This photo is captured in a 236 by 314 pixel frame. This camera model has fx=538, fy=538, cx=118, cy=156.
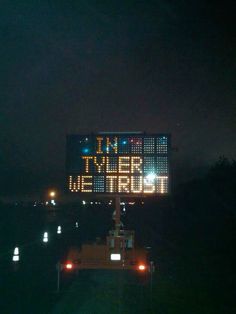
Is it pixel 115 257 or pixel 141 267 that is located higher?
pixel 115 257

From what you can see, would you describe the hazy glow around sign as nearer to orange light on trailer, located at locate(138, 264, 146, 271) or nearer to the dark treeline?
orange light on trailer, located at locate(138, 264, 146, 271)

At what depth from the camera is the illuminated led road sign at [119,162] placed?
15.4m

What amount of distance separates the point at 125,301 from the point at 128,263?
6.40 ft

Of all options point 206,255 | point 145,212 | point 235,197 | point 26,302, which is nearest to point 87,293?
point 26,302

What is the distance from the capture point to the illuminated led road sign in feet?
50.4

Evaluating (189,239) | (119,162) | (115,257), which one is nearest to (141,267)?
(115,257)

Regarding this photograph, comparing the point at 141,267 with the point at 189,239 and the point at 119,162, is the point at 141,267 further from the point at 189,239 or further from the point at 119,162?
the point at 189,239

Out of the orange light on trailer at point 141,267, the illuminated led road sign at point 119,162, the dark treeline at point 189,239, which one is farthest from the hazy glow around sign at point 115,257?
the illuminated led road sign at point 119,162

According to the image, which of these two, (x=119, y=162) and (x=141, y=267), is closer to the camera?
(x=141, y=267)

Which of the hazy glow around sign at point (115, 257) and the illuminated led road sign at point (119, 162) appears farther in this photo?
the hazy glow around sign at point (115, 257)

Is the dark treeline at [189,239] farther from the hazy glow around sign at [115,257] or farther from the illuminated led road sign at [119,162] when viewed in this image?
the illuminated led road sign at [119,162]

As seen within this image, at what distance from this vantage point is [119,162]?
15.5 meters

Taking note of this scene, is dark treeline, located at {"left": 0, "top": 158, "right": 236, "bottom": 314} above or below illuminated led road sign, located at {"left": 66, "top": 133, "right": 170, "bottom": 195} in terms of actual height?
below

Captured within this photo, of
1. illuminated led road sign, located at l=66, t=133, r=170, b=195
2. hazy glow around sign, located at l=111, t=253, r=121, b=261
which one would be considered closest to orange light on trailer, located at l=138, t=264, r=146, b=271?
hazy glow around sign, located at l=111, t=253, r=121, b=261
